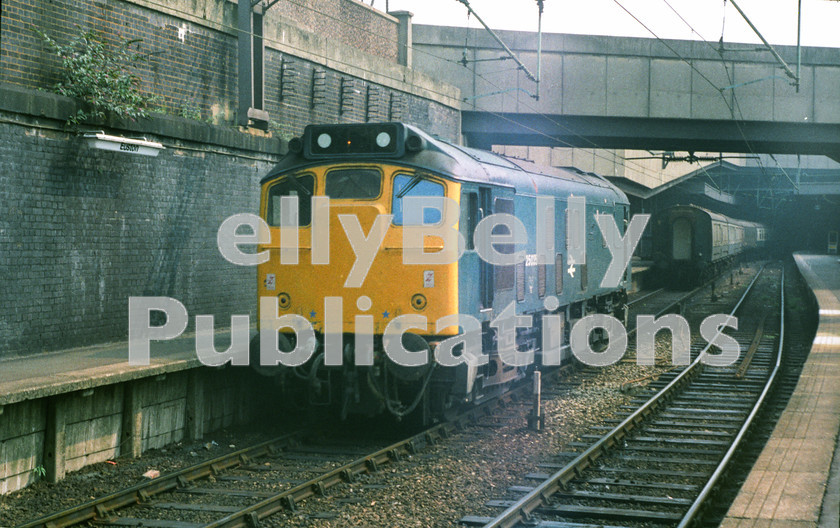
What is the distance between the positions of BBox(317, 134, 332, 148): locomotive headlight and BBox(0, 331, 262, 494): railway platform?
2.72 m

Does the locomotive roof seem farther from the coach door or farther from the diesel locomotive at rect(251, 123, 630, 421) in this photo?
the coach door

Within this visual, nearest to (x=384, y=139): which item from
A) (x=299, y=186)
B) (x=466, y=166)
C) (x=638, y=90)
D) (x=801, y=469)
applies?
(x=466, y=166)

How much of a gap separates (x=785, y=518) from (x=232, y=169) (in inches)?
396

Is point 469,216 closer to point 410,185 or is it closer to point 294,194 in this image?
point 410,185

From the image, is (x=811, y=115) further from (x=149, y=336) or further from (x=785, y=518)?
(x=785, y=518)

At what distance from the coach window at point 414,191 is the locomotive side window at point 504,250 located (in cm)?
122

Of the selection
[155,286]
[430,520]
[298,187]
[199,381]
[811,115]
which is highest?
[811,115]

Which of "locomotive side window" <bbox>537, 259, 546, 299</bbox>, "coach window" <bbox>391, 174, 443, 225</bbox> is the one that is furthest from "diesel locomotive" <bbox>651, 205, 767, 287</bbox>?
"coach window" <bbox>391, 174, 443, 225</bbox>

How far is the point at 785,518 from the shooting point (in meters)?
5.94

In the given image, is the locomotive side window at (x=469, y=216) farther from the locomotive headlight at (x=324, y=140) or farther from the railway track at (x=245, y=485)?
the railway track at (x=245, y=485)

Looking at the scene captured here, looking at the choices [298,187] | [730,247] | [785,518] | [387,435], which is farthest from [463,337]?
[730,247]

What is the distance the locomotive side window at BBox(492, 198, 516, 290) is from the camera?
10.5 meters

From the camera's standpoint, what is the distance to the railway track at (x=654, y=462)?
23.9ft

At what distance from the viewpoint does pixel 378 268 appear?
30.9 feet
